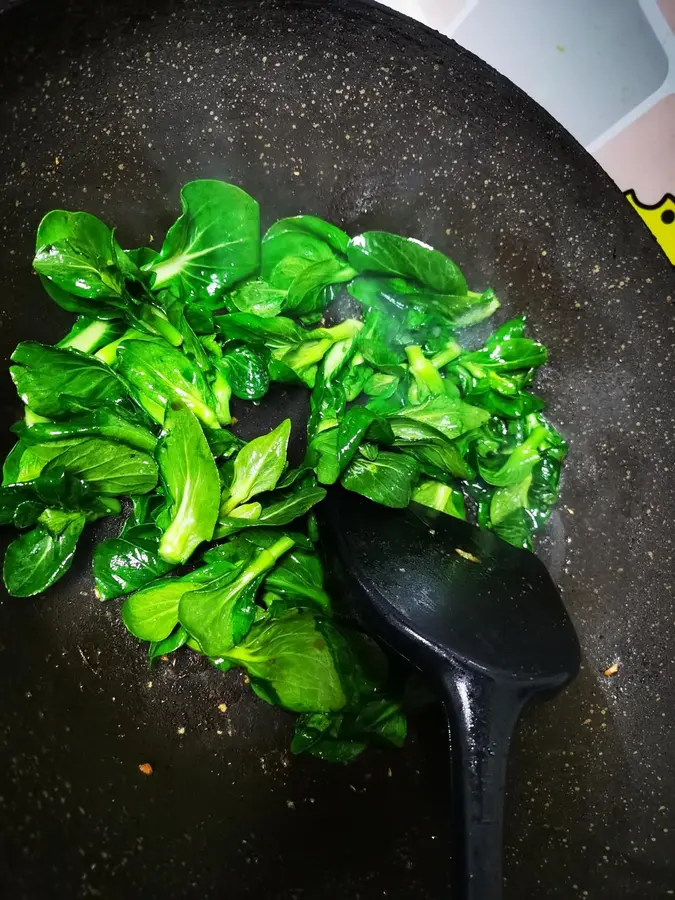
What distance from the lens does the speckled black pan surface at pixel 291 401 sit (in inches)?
31.0

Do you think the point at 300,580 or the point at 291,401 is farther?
the point at 291,401

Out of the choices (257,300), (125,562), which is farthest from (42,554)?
(257,300)

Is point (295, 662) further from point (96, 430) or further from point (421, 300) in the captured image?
point (421, 300)

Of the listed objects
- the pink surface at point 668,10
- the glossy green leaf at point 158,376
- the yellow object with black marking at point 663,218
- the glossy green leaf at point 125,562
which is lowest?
the glossy green leaf at point 125,562

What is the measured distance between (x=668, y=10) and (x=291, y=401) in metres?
1.09

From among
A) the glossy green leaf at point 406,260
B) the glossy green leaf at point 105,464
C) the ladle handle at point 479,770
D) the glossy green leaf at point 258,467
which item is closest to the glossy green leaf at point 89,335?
the glossy green leaf at point 105,464

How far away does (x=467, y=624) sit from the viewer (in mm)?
724

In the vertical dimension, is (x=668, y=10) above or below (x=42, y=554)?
above

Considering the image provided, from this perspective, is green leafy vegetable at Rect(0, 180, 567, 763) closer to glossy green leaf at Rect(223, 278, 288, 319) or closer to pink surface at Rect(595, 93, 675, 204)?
glossy green leaf at Rect(223, 278, 288, 319)

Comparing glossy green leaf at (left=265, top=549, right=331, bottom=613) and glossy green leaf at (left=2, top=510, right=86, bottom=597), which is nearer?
glossy green leaf at (left=2, top=510, right=86, bottom=597)

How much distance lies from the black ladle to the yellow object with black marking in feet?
2.65

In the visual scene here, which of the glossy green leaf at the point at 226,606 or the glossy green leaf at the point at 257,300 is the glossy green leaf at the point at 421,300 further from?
Answer: the glossy green leaf at the point at 226,606

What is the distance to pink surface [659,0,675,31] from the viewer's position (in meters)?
1.29

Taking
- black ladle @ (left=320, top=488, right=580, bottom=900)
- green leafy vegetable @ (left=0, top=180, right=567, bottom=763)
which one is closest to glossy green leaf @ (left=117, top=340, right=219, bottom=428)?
green leafy vegetable @ (left=0, top=180, right=567, bottom=763)
